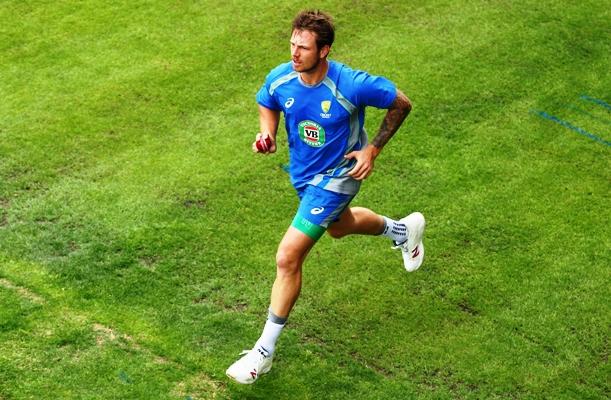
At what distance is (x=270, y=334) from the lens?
6.68 m

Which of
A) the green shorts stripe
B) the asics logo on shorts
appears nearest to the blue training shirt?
the asics logo on shorts

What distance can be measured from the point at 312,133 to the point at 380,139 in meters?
0.47

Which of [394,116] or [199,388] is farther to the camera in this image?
[394,116]

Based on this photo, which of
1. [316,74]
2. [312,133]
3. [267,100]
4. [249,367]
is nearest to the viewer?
[249,367]

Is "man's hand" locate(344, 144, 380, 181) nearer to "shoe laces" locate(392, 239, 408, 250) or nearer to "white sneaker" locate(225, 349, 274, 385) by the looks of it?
"shoe laces" locate(392, 239, 408, 250)

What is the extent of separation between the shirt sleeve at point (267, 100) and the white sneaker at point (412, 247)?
151 cm

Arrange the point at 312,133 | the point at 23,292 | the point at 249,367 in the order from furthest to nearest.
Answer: the point at 23,292
the point at 312,133
the point at 249,367

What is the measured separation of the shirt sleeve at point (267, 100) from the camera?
6906mm

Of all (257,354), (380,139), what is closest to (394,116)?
(380,139)

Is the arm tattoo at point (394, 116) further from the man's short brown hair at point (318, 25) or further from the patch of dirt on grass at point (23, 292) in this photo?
the patch of dirt on grass at point (23, 292)

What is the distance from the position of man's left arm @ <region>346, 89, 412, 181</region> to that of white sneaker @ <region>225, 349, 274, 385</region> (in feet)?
4.35

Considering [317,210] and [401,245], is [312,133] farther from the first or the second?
[401,245]

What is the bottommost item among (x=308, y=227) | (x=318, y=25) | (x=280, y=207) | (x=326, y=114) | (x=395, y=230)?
(x=280, y=207)

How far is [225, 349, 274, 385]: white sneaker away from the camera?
6.54 m
